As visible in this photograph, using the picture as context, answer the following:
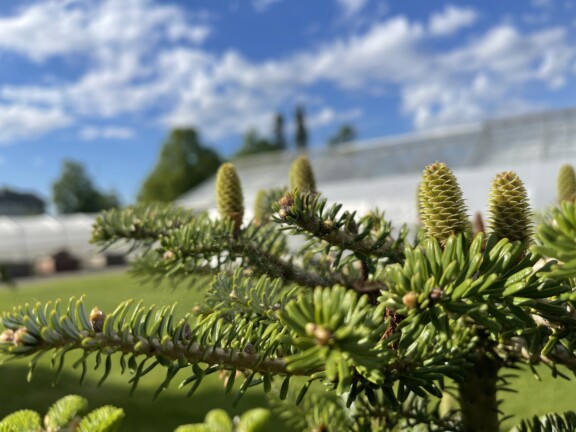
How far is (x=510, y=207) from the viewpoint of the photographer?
1.30 ft

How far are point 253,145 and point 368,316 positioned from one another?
2985 centimetres

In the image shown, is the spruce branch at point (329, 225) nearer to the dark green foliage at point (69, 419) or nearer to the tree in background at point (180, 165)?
the dark green foliage at point (69, 419)

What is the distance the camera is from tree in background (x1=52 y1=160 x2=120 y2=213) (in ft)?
111

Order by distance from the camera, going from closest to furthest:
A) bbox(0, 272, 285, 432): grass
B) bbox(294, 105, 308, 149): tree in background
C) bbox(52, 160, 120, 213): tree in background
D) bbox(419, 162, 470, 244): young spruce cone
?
bbox(419, 162, 470, 244): young spruce cone, bbox(0, 272, 285, 432): grass, bbox(52, 160, 120, 213): tree in background, bbox(294, 105, 308, 149): tree in background

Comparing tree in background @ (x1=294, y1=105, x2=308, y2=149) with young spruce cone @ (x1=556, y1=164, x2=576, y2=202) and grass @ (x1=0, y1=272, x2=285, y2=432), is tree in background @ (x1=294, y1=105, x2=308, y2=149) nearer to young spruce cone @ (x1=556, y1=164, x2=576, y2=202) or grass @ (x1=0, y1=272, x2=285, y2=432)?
grass @ (x1=0, y1=272, x2=285, y2=432)

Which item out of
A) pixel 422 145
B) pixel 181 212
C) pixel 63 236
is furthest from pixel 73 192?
pixel 181 212

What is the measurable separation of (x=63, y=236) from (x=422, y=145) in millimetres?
14601

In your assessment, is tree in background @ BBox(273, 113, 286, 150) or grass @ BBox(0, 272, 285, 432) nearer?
grass @ BBox(0, 272, 285, 432)

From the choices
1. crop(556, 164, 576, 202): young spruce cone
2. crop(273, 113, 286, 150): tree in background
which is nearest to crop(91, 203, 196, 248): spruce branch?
crop(556, 164, 576, 202): young spruce cone

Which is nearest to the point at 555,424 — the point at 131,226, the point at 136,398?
the point at 131,226

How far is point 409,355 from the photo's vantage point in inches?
15.0

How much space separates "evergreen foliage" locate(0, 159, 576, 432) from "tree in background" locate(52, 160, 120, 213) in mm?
35054

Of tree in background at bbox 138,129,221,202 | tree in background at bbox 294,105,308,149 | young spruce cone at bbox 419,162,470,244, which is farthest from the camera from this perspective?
tree in background at bbox 294,105,308,149

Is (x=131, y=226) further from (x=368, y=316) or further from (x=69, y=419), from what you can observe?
(x=368, y=316)
